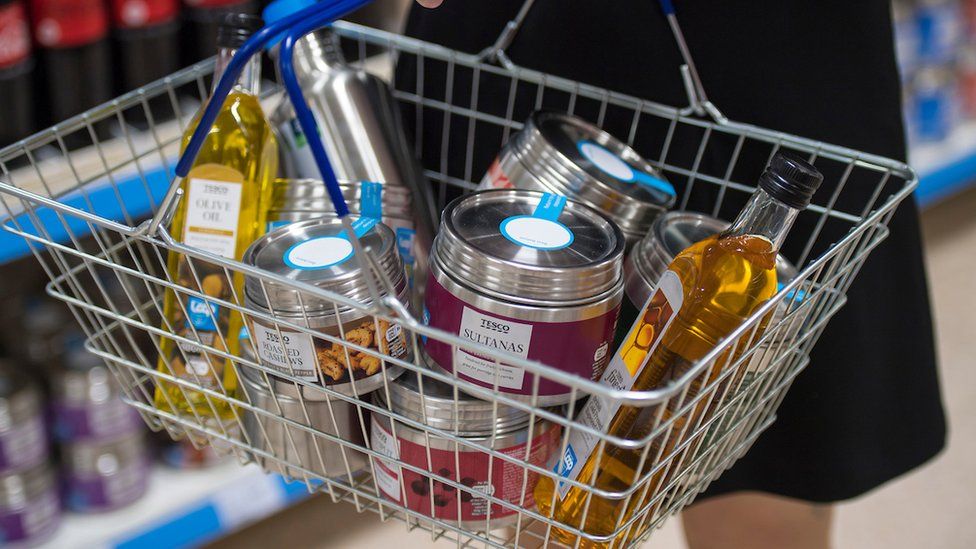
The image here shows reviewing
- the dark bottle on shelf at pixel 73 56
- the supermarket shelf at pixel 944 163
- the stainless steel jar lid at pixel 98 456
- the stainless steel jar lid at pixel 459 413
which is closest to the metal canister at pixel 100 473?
the stainless steel jar lid at pixel 98 456

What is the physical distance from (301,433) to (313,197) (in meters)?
0.19

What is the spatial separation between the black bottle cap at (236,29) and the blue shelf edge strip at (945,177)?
6.96 ft

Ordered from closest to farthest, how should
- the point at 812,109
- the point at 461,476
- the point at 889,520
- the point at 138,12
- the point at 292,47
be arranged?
the point at 292,47
the point at 461,476
the point at 812,109
the point at 138,12
the point at 889,520

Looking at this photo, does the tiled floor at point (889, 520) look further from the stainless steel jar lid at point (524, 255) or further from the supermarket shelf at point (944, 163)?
the stainless steel jar lid at point (524, 255)

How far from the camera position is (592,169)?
0.76m

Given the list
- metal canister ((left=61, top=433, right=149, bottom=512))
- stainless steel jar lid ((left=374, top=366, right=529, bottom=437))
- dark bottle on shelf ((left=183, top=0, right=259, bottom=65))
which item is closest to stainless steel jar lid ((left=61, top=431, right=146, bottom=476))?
metal canister ((left=61, top=433, right=149, bottom=512))

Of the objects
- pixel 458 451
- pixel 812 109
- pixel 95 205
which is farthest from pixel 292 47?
pixel 95 205

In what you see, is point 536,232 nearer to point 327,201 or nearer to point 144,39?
point 327,201

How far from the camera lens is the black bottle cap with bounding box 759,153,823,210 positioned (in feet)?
1.76

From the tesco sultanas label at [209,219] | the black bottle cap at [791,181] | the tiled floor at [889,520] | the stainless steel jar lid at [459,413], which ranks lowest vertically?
the tiled floor at [889,520]

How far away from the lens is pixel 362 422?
61 centimetres

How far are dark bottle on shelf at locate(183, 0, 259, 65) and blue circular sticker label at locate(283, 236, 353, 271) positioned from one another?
77 cm

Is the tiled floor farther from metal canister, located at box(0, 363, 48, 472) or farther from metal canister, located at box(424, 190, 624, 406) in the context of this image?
metal canister, located at box(424, 190, 624, 406)

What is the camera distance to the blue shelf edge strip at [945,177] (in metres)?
2.45
